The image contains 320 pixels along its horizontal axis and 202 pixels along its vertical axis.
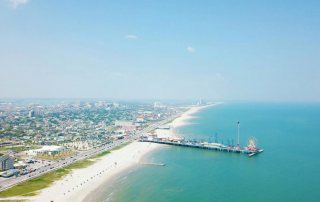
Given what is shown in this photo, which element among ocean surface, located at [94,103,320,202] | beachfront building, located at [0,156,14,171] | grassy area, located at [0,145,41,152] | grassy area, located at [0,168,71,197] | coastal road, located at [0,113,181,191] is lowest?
ocean surface, located at [94,103,320,202]

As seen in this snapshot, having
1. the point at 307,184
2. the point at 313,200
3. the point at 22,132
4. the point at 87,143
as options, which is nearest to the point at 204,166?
the point at 307,184

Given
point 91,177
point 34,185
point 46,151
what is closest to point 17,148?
point 46,151

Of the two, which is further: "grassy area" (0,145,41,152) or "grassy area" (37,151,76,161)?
"grassy area" (0,145,41,152)

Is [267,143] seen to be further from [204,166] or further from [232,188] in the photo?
[232,188]

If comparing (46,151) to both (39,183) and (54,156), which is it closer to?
(54,156)

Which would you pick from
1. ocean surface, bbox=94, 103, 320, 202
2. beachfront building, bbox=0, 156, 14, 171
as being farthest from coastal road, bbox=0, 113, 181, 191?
ocean surface, bbox=94, 103, 320, 202

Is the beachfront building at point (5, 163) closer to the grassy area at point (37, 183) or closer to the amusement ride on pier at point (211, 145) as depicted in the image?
the grassy area at point (37, 183)

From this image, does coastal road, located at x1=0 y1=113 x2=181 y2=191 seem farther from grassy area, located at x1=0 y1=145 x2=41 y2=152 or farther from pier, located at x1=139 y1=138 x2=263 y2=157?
grassy area, located at x1=0 y1=145 x2=41 y2=152

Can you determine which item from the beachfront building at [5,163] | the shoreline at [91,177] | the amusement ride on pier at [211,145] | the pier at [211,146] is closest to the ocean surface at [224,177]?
the shoreline at [91,177]
